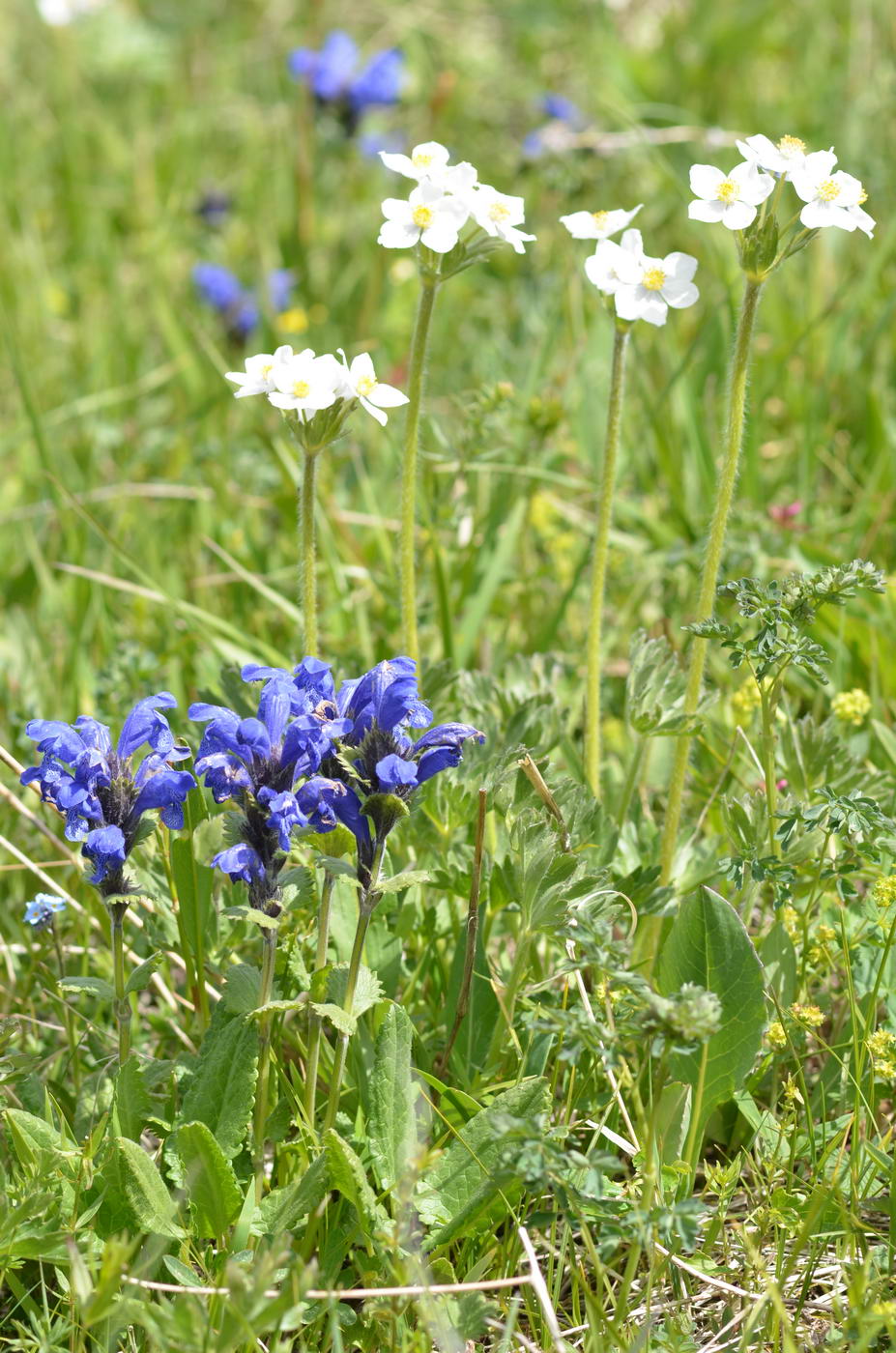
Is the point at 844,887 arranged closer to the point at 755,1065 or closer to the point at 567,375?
the point at 755,1065

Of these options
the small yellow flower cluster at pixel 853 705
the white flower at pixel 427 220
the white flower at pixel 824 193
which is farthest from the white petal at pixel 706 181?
the small yellow flower cluster at pixel 853 705

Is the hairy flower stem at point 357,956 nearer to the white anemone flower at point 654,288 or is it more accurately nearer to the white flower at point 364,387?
the white flower at point 364,387

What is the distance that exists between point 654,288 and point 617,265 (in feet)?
0.25

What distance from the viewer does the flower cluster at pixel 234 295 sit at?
5.36m

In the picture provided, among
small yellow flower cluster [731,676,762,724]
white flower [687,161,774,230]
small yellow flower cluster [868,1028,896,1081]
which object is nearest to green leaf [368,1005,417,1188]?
small yellow flower cluster [868,1028,896,1081]

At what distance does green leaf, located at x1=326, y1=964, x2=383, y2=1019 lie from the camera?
1.97 metres

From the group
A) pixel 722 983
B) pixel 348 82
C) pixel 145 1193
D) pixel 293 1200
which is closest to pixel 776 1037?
pixel 722 983

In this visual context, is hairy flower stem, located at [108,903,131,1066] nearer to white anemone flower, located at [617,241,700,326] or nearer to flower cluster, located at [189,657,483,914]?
flower cluster, located at [189,657,483,914]

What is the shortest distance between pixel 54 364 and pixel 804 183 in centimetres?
349

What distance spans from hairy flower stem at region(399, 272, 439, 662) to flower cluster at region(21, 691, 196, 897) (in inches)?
20.5

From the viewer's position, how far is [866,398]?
408 cm

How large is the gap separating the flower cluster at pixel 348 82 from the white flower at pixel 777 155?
416 cm

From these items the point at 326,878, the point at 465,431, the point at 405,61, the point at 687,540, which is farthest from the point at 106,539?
the point at 405,61

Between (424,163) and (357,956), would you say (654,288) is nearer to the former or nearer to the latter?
(424,163)
